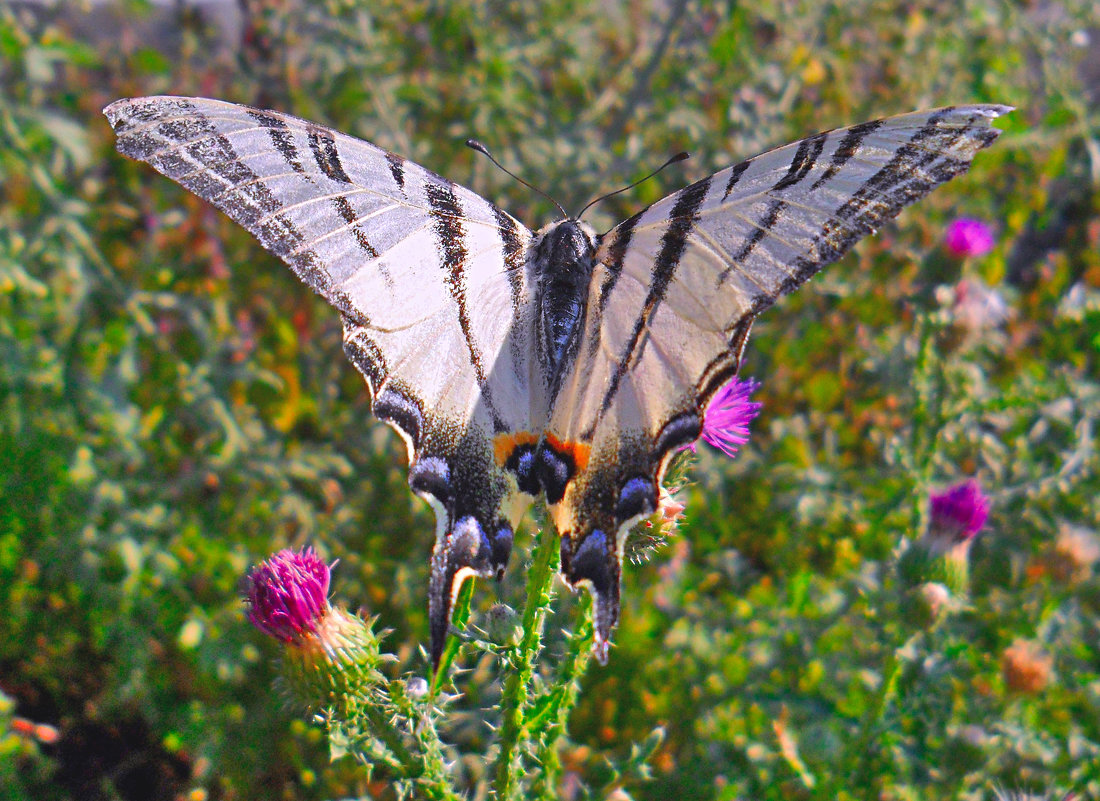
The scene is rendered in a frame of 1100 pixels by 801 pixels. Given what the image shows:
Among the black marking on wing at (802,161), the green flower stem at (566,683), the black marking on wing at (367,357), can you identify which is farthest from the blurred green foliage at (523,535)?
the black marking on wing at (802,161)

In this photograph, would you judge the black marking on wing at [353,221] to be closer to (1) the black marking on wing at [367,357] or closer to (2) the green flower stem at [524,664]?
(1) the black marking on wing at [367,357]

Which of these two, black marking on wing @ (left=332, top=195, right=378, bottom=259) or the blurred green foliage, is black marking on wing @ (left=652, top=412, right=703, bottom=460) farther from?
black marking on wing @ (left=332, top=195, right=378, bottom=259)

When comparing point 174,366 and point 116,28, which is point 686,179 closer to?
point 174,366

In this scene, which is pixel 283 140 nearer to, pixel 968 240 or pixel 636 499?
pixel 636 499

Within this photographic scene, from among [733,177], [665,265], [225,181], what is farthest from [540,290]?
[225,181]

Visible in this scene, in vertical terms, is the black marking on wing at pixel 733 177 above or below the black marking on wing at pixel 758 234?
above

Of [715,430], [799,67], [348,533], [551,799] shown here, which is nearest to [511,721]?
[551,799]

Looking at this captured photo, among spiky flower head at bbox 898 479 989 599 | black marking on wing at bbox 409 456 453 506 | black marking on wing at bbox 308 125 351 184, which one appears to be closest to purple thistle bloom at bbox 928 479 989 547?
spiky flower head at bbox 898 479 989 599
